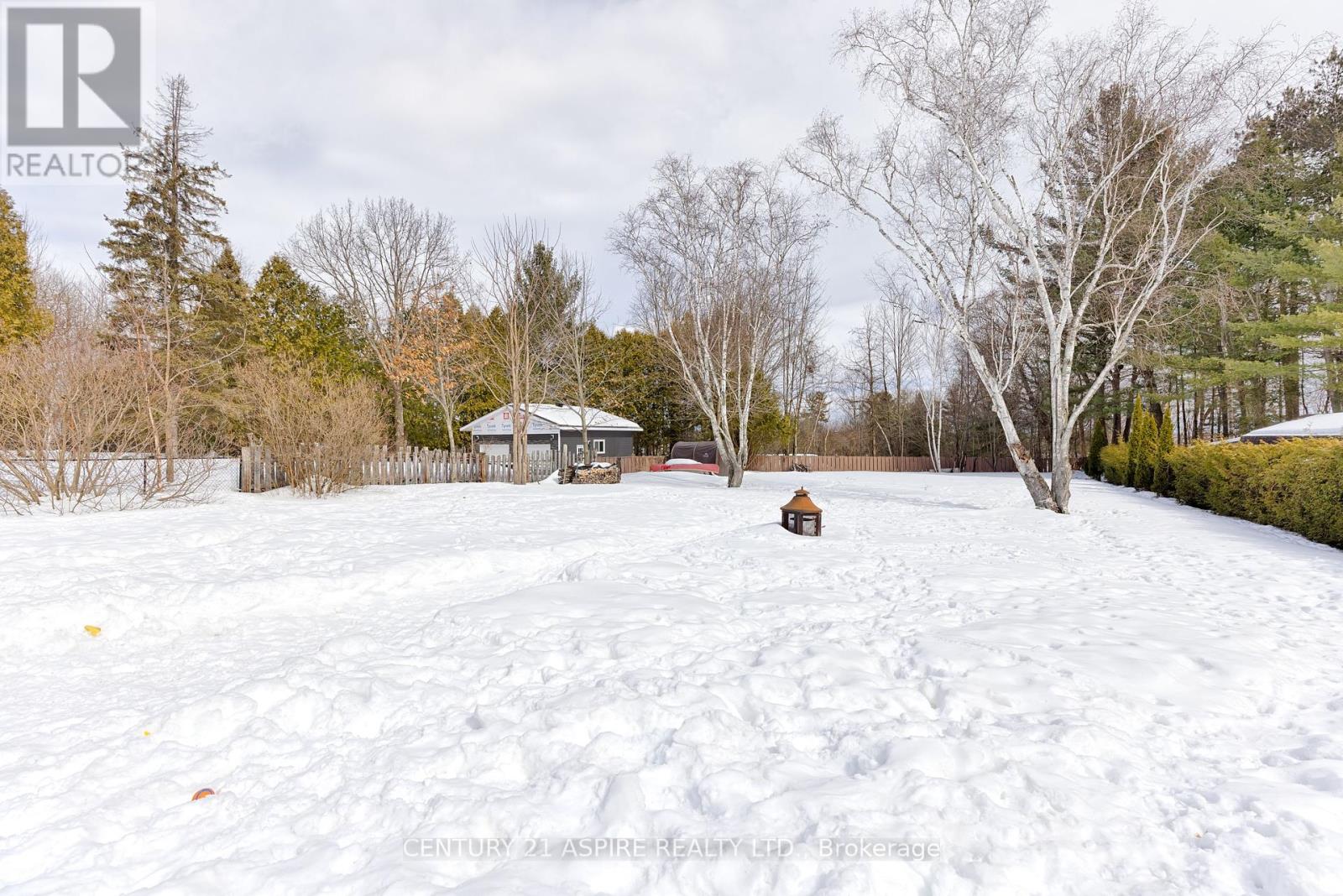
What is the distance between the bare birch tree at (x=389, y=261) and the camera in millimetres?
25781

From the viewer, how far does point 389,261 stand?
2608 cm

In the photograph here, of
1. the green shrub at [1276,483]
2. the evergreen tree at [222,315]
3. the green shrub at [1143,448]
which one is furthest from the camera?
the evergreen tree at [222,315]

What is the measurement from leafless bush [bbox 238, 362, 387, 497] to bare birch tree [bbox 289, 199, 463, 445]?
11083mm

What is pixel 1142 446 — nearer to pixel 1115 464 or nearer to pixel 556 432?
pixel 1115 464

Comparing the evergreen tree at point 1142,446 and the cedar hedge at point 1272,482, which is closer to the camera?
the cedar hedge at point 1272,482

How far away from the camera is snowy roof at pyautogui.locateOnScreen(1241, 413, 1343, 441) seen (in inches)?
582

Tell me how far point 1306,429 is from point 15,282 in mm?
40324

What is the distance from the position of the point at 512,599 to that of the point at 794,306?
22508 millimetres

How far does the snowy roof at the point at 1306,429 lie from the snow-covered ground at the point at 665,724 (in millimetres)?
11789

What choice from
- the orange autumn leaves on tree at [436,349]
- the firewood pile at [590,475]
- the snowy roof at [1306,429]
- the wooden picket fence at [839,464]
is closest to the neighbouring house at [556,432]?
the orange autumn leaves on tree at [436,349]

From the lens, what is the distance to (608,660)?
13.0 ft

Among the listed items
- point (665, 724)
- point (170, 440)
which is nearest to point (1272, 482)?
point (665, 724)

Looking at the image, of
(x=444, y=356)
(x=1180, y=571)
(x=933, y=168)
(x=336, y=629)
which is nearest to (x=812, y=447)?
(x=444, y=356)

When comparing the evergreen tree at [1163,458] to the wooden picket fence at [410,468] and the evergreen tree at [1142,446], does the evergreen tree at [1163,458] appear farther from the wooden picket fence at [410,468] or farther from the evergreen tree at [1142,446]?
the wooden picket fence at [410,468]
